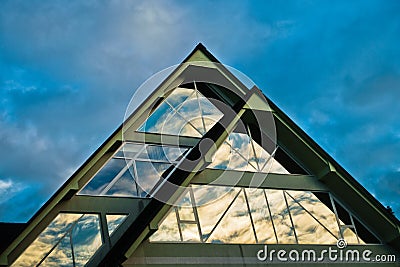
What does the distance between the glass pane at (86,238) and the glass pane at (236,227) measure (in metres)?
2.62

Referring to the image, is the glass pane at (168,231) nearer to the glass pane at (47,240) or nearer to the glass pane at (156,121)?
the glass pane at (47,240)

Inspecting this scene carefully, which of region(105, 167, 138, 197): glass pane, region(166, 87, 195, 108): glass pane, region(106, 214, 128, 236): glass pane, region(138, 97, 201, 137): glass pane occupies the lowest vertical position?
region(106, 214, 128, 236): glass pane

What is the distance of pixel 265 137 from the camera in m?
13.4

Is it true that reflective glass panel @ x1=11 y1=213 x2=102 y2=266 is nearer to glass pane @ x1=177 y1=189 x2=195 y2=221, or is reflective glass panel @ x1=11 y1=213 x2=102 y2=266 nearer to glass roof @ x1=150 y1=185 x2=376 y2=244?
glass roof @ x1=150 y1=185 x2=376 y2=244

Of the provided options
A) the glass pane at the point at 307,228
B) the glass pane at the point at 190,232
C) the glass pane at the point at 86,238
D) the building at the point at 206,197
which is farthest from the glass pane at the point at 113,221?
the glass pane at the point at 307,228

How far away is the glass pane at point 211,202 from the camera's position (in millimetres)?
11242

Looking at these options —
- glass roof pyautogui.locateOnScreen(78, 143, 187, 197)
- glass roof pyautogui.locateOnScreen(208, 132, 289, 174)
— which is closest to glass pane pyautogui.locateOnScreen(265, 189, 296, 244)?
glass roof pyautogui.locateOnScreen(208, 132, 289, 174)

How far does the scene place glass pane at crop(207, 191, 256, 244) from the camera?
36.6 feet

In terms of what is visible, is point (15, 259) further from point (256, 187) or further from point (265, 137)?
point (265, 137)

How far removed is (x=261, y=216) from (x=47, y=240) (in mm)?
5218

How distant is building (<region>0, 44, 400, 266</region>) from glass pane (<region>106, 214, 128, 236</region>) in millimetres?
25

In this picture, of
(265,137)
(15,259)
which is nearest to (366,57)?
(265,137)

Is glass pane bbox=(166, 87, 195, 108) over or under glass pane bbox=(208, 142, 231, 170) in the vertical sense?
over

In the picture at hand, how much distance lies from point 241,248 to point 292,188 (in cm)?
248
